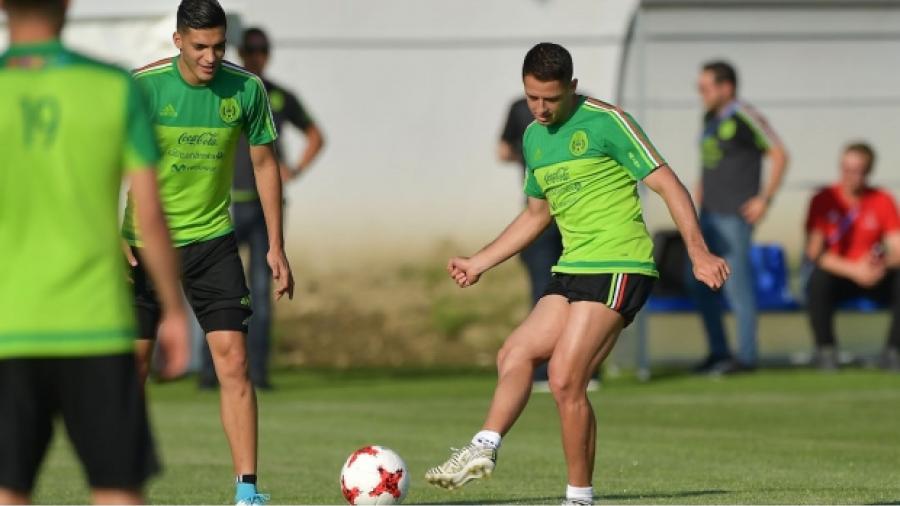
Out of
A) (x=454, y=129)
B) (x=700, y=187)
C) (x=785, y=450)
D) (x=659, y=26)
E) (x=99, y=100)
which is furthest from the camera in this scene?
(x=454, y=129)

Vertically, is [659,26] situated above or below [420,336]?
above

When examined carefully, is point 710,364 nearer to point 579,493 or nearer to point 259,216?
point 259,216

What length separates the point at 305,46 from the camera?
18.8 m

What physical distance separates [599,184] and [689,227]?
1.64 feet

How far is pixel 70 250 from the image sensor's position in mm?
4656

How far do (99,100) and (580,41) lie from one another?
14.2 m

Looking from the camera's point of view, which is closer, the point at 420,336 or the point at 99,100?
the point at 99,100

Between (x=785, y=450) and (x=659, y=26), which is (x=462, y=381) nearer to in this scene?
(x=659, y=26)

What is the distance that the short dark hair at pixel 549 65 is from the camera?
7.51 m

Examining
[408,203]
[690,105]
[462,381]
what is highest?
[690,105]

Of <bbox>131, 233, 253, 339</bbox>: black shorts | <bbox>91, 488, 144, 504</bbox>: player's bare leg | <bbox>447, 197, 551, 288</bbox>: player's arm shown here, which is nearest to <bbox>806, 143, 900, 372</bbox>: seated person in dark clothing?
<bbox>447, 197, 551, 288</bbox>: player's arm

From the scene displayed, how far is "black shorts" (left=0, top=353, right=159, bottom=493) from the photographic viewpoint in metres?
4.68

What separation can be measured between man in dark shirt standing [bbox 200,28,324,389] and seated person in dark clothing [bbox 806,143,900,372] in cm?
467

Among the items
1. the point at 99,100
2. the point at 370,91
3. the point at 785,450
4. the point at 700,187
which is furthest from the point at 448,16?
the point at 99,100
